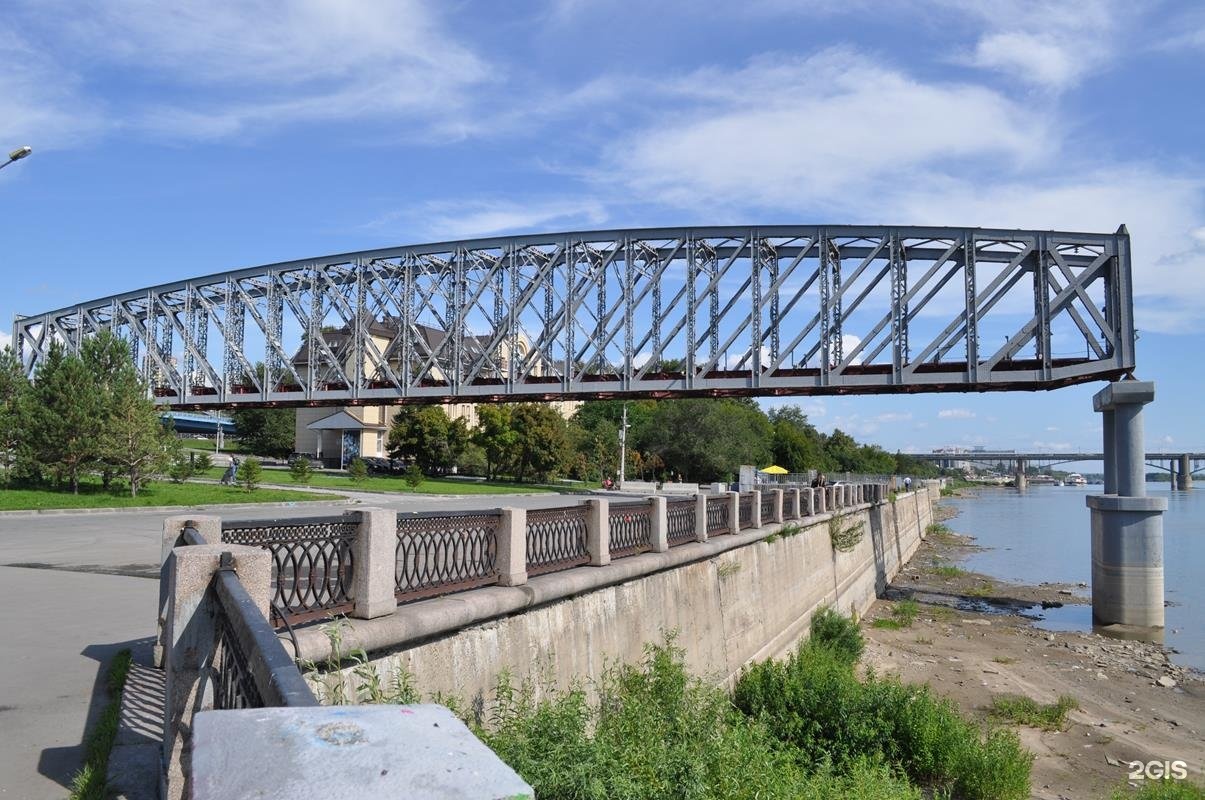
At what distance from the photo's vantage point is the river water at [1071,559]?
92.0 feet

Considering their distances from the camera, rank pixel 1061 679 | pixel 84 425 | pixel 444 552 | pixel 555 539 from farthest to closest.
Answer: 1. pixel 84 425
2. pixel 1061 679
3. pixel 555 539
4. pixel 444 552

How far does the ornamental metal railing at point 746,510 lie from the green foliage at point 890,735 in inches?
201

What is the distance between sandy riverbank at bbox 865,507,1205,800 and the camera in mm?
14773

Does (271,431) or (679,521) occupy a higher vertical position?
(271,431)

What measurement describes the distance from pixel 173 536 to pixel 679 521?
29.4 ft

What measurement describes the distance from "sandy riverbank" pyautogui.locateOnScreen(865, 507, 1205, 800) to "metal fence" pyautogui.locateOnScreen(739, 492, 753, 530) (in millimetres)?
4853

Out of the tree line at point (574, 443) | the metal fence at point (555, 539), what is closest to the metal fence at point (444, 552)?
the metal fence at point (555, 539)

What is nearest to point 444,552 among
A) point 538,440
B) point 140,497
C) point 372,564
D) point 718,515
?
point 372,564

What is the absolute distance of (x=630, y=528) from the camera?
12844 mm

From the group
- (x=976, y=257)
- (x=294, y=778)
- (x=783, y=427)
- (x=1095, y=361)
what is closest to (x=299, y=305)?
(x=976, y=257)

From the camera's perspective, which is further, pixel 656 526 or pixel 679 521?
pixel 679 521

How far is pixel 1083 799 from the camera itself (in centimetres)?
1283

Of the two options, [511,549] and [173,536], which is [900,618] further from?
[173,536]

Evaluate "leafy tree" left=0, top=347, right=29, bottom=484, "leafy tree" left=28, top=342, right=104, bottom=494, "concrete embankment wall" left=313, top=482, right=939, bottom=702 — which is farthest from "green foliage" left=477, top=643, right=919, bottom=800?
"leafy tree" left=0, top=347, right=29, bottom=484
